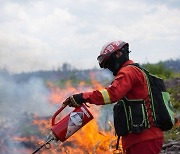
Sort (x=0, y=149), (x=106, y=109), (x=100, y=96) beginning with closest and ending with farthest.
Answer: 1. (x=100, y=96)
2. (x=0, y=149)
3. (x=106, y=109)

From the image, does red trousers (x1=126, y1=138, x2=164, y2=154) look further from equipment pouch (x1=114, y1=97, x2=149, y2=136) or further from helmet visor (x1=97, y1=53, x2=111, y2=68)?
helmet visor (x1=97, y1=53, x2=111, y2=68)

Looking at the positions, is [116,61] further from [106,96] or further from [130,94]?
[106,96]

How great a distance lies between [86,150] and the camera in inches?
374

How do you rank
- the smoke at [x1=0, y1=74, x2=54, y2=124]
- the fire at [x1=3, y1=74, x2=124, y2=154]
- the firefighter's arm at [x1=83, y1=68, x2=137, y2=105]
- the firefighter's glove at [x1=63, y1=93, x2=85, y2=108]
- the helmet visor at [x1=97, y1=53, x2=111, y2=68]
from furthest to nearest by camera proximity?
the smoke at [x1=0, y1=74, x2=54, y2=124]
the fire at [x1=3, y1=74, x2=124, y2=154]
the helmet visor at [x1=97, y1=53, x2=111, y2=68]
the firefighter's glove at [x1=63, y1=93, x2=85, y2=108]
the firefighter's arm at [x1=83, y1=68, x2=137, y2=105]

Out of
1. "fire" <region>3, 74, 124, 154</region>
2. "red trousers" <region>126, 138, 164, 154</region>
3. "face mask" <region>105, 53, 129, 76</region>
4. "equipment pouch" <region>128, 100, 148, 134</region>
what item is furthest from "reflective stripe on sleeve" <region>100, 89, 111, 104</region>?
"fire" <region>3, 74, 124, 154</region>

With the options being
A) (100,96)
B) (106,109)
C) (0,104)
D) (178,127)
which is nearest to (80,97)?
(100,96)

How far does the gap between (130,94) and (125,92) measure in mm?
252

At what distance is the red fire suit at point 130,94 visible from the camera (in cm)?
466

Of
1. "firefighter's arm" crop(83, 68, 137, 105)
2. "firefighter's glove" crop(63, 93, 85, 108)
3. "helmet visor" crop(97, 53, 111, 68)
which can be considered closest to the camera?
"firefighter's arm" crop(83, 68, 137, 105)

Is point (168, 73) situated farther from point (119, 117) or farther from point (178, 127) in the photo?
point (119, 117)

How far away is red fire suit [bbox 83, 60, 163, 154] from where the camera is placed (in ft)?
15.3

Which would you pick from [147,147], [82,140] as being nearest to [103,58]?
[147,147]

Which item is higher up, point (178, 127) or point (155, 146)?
point (155, 146)

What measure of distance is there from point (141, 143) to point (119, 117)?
0.43 metres
